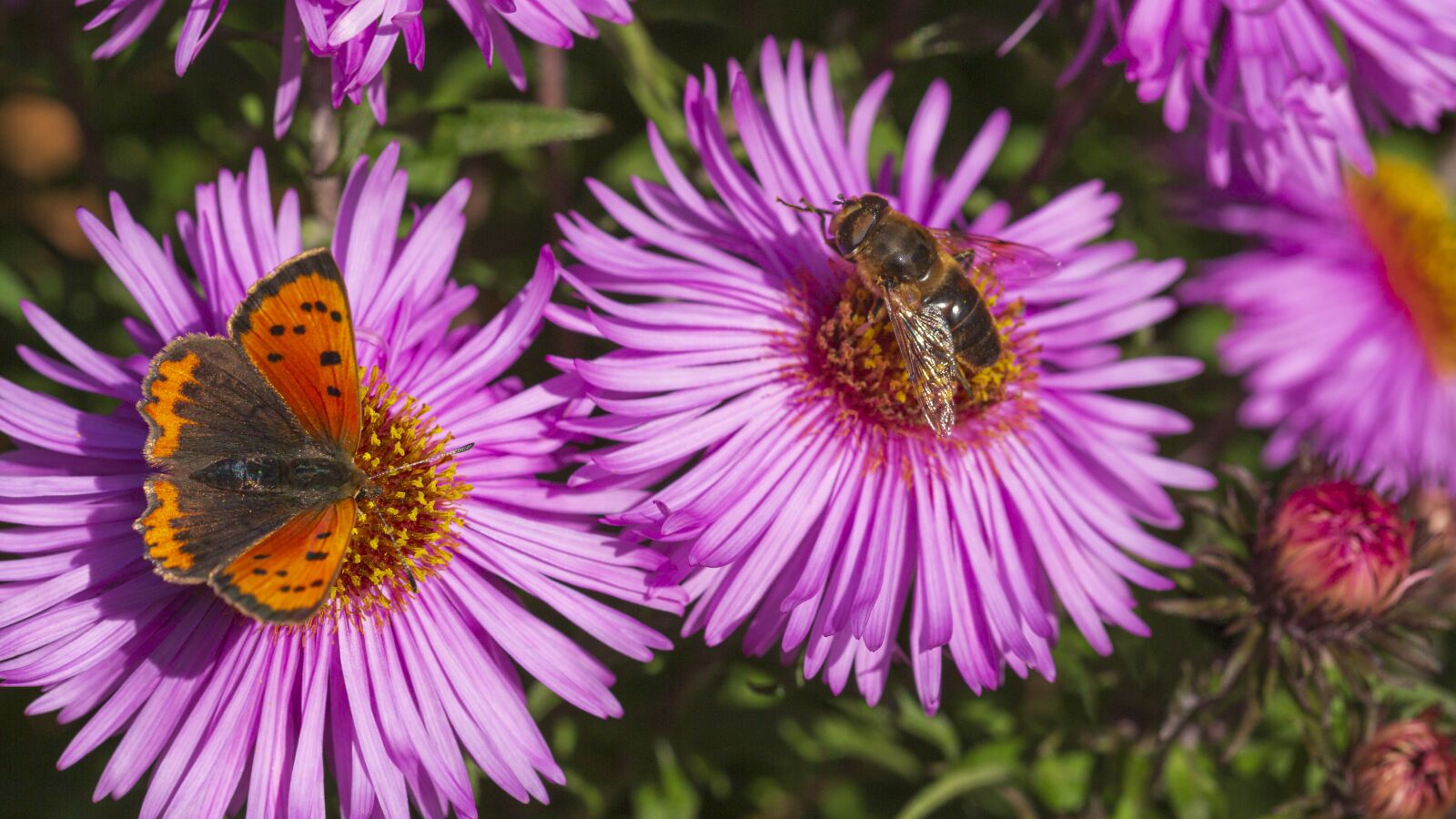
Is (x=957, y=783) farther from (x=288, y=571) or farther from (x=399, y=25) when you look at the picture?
(x=399, y=25)

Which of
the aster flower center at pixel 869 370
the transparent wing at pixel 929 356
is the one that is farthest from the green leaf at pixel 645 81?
the transparent wing at pixel 929 356

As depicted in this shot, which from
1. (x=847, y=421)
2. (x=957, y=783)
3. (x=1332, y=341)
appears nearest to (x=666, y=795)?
(x=957, y=783)

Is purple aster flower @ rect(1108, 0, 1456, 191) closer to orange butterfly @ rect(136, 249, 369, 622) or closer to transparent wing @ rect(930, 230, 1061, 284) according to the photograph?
transparent wing @ rect(930, 230, 1061, 284)

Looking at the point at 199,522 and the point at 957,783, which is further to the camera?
the point at 957,783

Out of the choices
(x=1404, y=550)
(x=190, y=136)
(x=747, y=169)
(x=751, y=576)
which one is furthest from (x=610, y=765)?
(x=190, y=136)

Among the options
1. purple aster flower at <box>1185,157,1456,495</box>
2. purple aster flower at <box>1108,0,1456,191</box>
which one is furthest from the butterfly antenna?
purple aster flower at <box>1185,157,1456,495</box>

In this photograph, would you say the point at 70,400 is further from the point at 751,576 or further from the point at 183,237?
the point at 751,576

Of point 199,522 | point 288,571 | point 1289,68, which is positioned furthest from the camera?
point 1289,68
